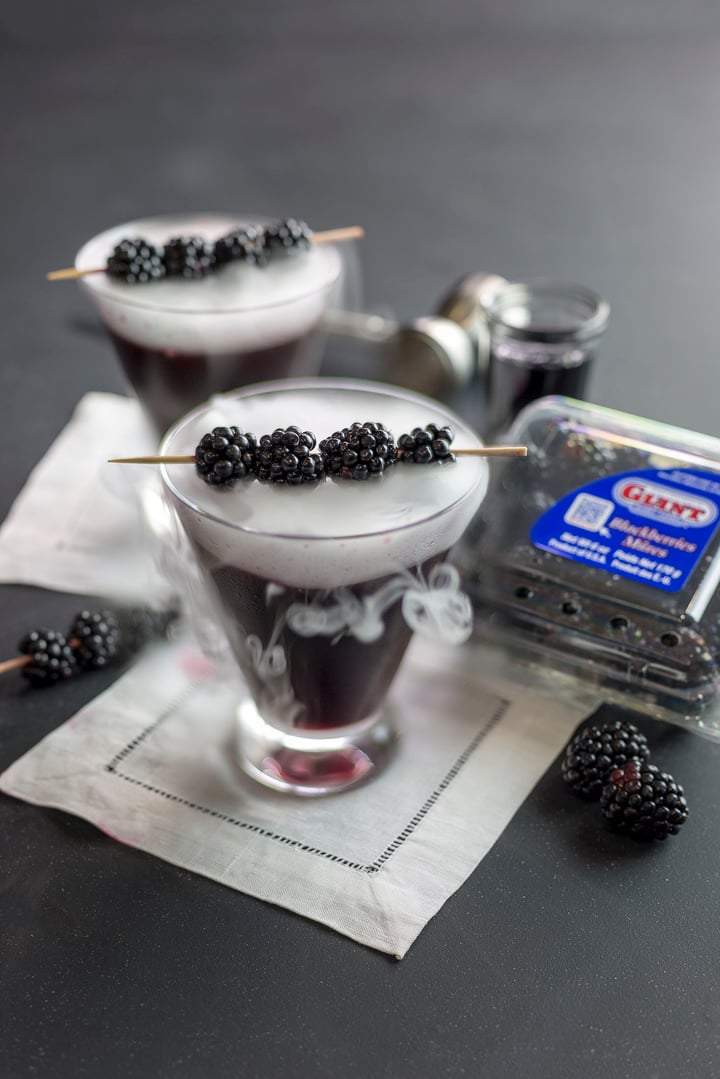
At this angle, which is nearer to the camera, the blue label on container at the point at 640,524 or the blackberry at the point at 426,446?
the blackberry at the point at 426,446

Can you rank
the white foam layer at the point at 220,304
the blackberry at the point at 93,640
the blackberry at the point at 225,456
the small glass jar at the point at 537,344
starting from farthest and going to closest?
the small glass jar at the point at 537,344
the white foam layer at the point at 220,304
the blackberry at the point at 93,640
the blackberry at the point at 225,456

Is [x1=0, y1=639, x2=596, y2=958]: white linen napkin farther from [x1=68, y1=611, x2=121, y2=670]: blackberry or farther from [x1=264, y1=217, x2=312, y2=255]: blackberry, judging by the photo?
[x1=264, y1=217, x2=312, y2=255]: blackberry

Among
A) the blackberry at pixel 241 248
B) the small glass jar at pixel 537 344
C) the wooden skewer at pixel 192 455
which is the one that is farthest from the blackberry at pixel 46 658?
the small glass jar at pixel 537 344

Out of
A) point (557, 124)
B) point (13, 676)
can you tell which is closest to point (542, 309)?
point (13, 676)

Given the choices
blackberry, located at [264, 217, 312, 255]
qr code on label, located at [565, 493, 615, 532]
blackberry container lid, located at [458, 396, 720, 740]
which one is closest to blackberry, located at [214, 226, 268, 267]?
blackberry, located at [264, 217, 312, 255]

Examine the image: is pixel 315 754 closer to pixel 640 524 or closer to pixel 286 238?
pixel 640 524

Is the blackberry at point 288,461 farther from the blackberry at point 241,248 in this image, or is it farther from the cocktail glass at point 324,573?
the blackberry at point 241,248

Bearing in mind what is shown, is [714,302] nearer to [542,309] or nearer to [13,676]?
[542,309]
